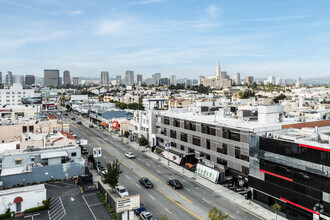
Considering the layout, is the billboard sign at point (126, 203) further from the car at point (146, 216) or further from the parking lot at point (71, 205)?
the parking lot at point (71, 205)

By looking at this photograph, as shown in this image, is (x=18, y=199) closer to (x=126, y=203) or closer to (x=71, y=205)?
(x=71, y=205)

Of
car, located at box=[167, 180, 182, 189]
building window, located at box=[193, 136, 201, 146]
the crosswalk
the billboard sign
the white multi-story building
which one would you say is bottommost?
the crosswalk

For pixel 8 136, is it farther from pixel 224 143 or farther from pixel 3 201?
pixel 224 143

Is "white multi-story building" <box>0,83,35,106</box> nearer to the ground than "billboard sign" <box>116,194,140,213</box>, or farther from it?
farther from it

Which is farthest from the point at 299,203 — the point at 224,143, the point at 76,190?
the point at 76,190

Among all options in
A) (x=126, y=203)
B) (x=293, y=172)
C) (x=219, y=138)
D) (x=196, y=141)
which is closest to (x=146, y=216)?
(x=126, y=203)

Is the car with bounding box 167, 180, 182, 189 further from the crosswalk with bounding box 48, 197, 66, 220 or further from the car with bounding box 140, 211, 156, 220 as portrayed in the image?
the crosswalk with bounding box 48, 197, 66, 220

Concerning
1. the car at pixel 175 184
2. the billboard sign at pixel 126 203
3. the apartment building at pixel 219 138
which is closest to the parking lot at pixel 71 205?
the billboard sign at pixel 126 203

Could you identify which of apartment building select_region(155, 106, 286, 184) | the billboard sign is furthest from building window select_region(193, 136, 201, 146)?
the billboard sign
